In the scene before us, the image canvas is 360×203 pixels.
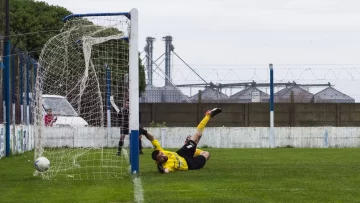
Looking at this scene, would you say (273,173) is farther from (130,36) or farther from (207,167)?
(130,36)

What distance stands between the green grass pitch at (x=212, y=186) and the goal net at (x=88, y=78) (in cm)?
101

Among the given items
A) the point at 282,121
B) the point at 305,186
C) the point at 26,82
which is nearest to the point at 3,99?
the point at 26,82

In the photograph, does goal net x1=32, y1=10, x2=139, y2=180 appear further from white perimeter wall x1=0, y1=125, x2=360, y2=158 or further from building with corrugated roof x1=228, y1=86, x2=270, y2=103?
building with corrugated roof x1=228, y1=86, x2=270, y2=103

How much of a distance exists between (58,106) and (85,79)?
9.69m

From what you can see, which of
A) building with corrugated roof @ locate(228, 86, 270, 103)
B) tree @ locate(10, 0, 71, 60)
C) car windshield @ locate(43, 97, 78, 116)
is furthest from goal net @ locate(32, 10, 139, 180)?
tree @ locate(10, 0, 71, 60)

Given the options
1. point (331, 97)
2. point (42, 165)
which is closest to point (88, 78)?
point (42, 165)

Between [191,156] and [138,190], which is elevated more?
[191,156]

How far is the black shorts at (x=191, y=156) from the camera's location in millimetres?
20141

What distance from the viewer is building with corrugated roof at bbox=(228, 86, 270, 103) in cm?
4512

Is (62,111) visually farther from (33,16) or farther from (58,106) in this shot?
(33,16)

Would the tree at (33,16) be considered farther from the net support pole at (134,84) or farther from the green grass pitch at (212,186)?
the net support pole at (134,84)

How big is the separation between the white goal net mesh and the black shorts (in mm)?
1368

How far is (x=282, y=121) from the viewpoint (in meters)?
45.7

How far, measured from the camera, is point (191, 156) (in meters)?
A: 20.4
